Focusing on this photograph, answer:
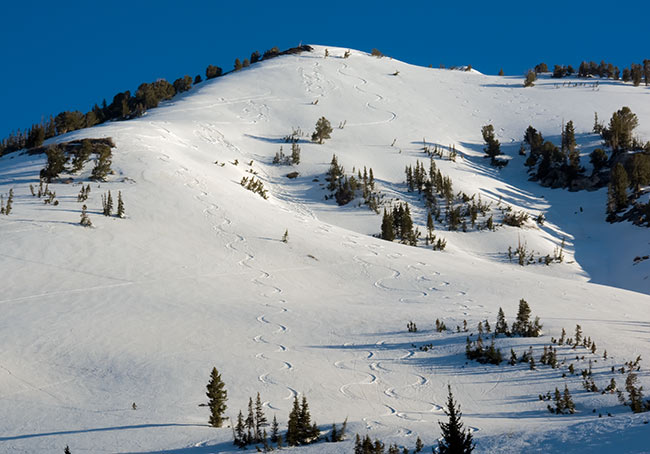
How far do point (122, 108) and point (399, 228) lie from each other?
4659 cm

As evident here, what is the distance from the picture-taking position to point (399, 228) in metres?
32.2

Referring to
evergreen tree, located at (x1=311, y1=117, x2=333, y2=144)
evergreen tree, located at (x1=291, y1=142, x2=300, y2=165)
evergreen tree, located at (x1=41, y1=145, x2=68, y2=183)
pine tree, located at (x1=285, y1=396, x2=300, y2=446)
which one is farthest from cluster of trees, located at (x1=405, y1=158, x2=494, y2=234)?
pine tree, located at (x1=285, y1=396, x2=300, y2=446)

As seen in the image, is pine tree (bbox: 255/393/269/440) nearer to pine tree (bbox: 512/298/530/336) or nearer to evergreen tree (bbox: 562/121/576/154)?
pine tree (bbox: 512/298/530/336)

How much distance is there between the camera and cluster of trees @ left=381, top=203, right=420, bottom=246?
30375 millimetres

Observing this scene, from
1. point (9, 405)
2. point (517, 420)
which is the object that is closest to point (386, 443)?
point (517, 420)

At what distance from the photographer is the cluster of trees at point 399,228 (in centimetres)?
3038

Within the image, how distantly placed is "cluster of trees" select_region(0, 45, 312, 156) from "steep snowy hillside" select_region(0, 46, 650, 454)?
1298 cm

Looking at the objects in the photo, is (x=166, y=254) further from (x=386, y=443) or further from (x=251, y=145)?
(x=251, y=145)

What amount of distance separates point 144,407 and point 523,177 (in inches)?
1715

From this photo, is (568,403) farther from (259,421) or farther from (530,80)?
(530,80)

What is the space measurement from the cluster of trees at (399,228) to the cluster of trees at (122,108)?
26.3 meters

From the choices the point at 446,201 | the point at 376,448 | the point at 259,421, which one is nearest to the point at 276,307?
the point at 259,421

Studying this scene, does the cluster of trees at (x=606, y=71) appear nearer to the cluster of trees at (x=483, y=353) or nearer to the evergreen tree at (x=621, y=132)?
the evergreen tree at (x=621, y=132)

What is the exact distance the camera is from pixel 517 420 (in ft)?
28.8
